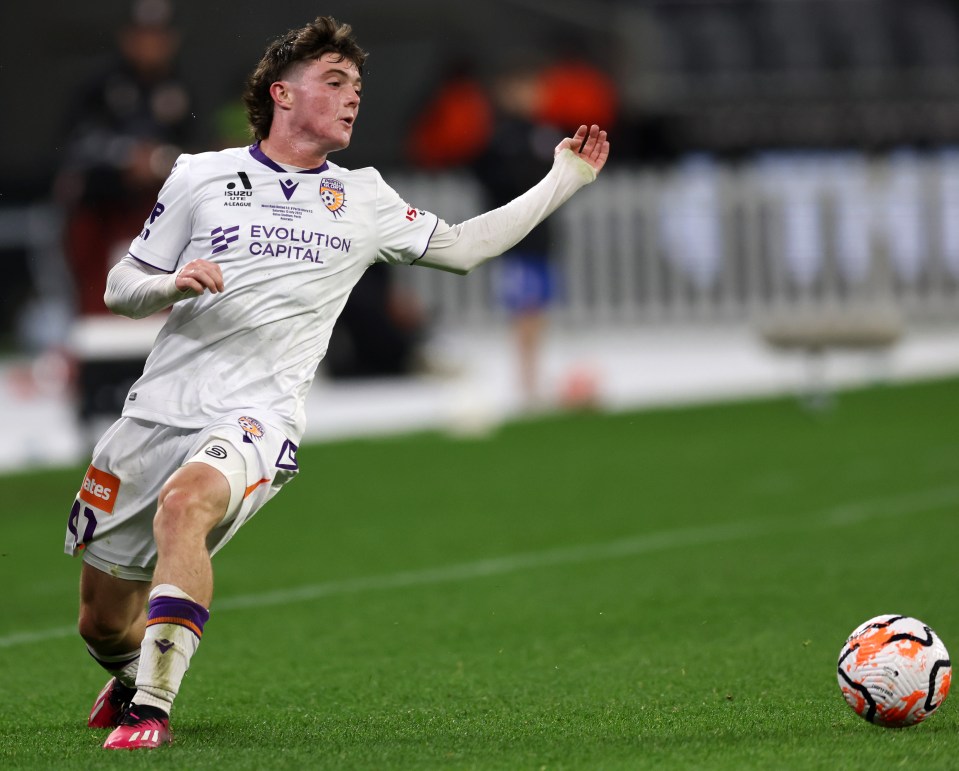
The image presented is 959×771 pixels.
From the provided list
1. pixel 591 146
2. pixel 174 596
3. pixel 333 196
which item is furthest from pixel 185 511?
pixel 591 146

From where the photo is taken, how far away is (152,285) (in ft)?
18.9

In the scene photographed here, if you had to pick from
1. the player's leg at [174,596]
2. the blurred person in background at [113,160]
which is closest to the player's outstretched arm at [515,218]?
the player's leg at [174,596]

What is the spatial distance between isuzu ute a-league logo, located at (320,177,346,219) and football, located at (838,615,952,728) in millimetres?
2097

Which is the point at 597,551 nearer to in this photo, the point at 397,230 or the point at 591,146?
the point at 591,146

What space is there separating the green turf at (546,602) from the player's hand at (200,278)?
133 cm

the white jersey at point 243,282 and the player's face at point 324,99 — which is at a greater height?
the player's face at point 324,99

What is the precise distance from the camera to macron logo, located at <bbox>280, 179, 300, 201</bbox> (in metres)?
6.03

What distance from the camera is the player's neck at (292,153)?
6082 mm

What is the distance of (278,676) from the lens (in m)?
7.16

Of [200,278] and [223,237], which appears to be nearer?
[200,278]

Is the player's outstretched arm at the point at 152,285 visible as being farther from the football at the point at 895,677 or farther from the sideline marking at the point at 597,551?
the sideline marking at the point at 597,551

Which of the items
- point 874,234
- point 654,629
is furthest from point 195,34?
point 654,629

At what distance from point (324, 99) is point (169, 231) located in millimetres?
639

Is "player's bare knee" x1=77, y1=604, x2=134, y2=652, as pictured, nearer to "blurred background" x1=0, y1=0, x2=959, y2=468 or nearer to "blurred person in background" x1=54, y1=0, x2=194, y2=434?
"blurred person in background" x1=54, y1=0, x2=194, y2=434
